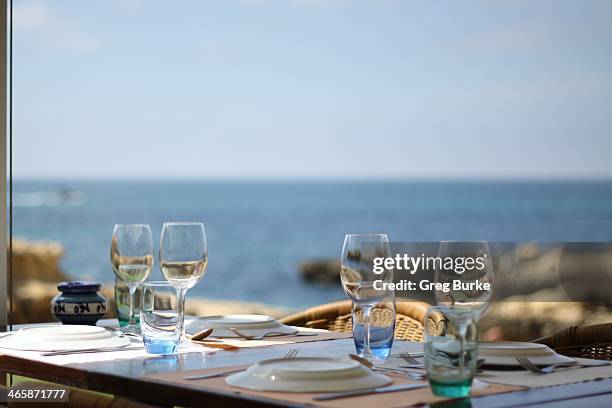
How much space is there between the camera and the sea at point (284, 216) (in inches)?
914

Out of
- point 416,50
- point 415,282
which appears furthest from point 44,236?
point 415,282

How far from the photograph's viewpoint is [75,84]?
78.5 feet

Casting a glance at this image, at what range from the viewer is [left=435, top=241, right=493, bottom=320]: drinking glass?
139cm

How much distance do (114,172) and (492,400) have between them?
24095 millimetres

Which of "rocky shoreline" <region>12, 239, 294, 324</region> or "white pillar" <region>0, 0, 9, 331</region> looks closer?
"white pillar" <region>0, 0, 9, 331</region>

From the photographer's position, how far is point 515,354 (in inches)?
59.5

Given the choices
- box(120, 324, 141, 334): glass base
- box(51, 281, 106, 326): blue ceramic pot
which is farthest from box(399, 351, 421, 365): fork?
box(51, 281, 106, 326): blue ceramic pot

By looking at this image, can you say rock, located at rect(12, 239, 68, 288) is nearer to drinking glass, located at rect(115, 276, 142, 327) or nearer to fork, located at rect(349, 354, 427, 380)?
drinking glass, located at rect(115, 276, 142, 327)

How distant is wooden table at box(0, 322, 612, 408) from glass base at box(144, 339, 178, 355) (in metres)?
0.03

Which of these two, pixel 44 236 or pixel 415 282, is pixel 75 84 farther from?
pixel 415 282

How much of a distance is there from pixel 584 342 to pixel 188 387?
40.5 inches

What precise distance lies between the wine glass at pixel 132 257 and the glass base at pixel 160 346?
37 cm

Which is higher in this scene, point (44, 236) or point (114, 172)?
point (114, 172)

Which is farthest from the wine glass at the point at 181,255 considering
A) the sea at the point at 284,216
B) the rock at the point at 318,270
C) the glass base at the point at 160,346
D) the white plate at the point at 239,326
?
the sea at the point at 284,216
